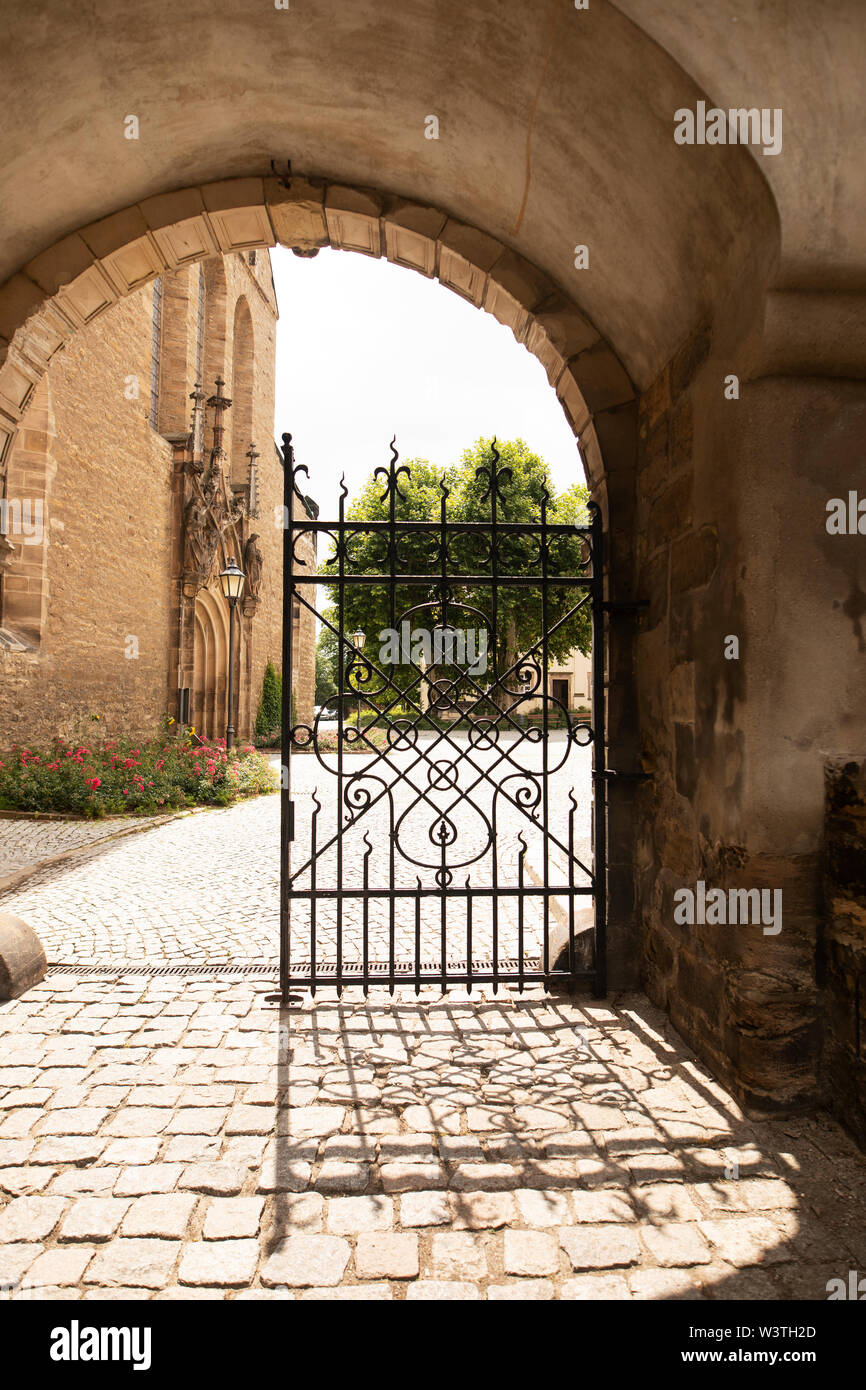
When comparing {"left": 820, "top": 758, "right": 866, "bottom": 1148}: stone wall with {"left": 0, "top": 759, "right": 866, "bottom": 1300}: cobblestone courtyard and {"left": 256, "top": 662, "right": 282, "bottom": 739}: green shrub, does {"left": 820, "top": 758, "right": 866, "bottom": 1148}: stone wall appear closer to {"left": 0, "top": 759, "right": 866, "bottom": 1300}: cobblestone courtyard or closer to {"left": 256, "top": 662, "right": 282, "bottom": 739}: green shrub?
{"left": 0, "top": 759, "right": 866, "bottom": 1300}: cobblestone courtyard

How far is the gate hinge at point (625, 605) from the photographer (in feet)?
11.5

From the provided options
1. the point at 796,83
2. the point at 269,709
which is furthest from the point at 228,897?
the point at 269,709

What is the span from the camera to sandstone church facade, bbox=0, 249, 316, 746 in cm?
1050

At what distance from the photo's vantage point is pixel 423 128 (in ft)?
10.5

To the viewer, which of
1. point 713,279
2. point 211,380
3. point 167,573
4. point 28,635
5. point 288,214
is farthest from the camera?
point 211,380

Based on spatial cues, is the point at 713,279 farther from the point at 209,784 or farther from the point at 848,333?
the point at 209,784

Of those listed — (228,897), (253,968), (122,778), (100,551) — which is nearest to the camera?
(253,968)

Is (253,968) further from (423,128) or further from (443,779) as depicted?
(423,128)

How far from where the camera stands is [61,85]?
2807 millimetres

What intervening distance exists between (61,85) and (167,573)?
12.6m

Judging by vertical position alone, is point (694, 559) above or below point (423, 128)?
below

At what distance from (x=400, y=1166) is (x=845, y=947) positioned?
1.52 m

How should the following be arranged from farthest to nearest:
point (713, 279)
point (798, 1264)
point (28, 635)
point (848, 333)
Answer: point (28, 635)
point (713, 279)
point (848, 333)
point (798, 1264)

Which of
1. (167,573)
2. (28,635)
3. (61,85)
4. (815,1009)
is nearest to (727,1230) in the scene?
(815,1009)
